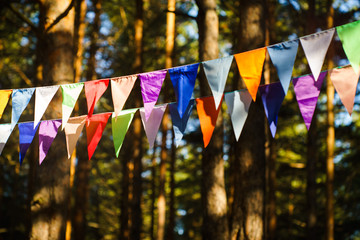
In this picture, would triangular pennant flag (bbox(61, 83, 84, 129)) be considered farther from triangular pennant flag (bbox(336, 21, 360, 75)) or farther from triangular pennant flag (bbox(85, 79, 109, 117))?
triangular pennant flag (bbox(336, 21, 360, 75))

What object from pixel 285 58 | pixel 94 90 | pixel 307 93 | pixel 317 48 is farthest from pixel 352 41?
pixel 94 90

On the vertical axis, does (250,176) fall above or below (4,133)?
below

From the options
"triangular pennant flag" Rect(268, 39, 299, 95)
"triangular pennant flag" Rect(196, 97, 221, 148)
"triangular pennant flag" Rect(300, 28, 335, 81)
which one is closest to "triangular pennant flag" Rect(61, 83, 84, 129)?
"triangular pennant flag" Rect(196, 97, 221, 148)

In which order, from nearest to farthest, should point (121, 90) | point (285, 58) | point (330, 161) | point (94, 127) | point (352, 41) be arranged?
1. point (352, 41)
2. point (285, 58)
3. point (121, 90)
4. point (94, 127)
5. point (330, 161)

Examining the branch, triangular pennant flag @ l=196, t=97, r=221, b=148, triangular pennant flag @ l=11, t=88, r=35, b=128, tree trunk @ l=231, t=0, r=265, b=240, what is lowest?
tree trunk @ l=231, t=0, r=265, b=240

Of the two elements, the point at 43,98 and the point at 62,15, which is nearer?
the point at 43,98

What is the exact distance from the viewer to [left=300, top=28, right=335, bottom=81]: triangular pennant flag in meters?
3.64

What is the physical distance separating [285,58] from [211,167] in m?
2.01

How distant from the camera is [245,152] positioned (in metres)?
4.90

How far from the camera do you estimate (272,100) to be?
434 cm

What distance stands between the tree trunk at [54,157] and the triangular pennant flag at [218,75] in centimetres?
186

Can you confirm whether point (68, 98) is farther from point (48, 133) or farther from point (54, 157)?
point (54, 157)

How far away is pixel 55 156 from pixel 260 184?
251 cm

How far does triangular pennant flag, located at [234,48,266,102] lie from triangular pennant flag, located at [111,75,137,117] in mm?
1267
